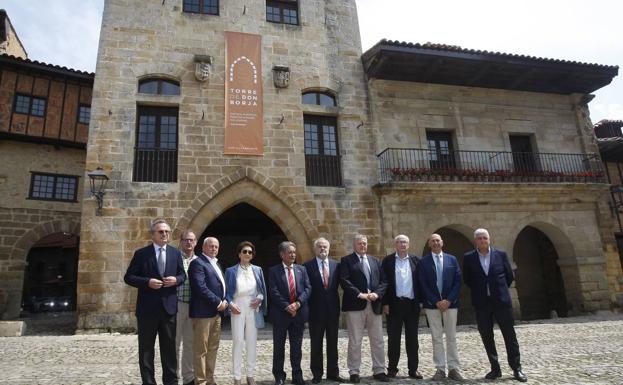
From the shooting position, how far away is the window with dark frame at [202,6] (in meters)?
11.5

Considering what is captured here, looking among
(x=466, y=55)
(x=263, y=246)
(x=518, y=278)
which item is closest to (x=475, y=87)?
(x=466, y=55)

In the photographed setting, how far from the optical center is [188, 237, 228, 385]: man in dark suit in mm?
4230

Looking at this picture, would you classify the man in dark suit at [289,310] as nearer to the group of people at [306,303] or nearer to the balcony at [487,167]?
the group of people at [306,303]

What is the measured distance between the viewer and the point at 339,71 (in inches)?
471

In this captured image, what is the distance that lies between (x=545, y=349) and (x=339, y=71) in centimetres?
862

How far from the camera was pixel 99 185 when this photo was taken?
9484 mm

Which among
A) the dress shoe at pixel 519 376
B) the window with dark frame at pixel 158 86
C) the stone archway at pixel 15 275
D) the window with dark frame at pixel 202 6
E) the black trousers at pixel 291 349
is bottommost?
the dress shoe at pixel 519 376

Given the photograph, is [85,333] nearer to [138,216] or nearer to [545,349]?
[138,216]

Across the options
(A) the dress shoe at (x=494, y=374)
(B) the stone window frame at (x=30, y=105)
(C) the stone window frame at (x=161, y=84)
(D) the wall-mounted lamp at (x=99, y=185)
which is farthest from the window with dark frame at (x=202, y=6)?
(A) the dress shoe at (x=494, y=374)

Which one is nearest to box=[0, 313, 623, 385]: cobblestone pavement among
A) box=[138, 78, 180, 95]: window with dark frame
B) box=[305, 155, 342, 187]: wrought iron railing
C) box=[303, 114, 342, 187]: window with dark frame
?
box=[305, 155, 342, 187]: wrought iron railing

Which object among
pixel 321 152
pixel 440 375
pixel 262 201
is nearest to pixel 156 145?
pixel 262 201

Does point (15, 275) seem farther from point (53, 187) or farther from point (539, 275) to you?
point (539, 275)

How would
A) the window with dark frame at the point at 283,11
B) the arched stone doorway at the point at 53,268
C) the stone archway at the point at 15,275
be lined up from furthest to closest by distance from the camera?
1. the arched stone doorway at the point at 53,268
2. the stone archway at the point at 15,275
3. the window with dark frame at the point at 283,11

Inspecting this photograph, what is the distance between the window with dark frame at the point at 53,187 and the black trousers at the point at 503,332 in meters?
14.7
